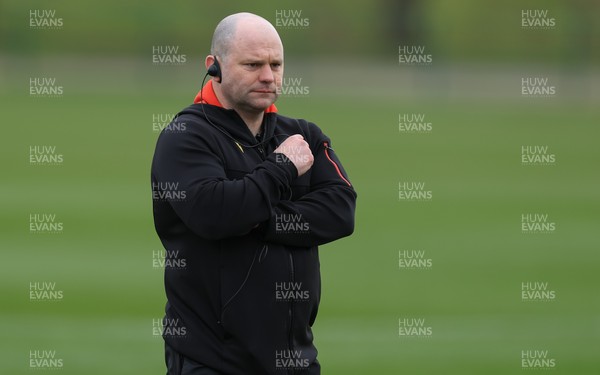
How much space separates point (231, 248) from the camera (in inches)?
179

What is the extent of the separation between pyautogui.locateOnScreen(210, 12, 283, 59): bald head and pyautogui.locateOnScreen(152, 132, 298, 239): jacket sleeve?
0.38 meters

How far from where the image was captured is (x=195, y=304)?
4539 millimetres

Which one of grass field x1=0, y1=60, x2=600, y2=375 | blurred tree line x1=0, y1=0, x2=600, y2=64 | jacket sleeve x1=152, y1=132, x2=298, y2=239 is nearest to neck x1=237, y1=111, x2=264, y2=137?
jacket sleeve x1=152, y1=132, x2=298, y2=239

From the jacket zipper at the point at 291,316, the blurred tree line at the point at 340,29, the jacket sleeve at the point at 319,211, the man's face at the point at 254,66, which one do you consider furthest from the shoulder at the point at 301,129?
the blurred tree line at the point at 340,29

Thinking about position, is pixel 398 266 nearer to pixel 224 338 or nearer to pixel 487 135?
pixel 224 338

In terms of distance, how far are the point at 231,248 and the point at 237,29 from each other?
0.84 metres

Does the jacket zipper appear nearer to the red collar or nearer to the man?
the man

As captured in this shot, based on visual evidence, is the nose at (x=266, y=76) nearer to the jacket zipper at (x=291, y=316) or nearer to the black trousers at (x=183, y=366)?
the jacket zipper at (x=291, y=316)

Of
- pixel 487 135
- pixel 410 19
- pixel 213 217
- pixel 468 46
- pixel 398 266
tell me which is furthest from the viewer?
pixel 410 19

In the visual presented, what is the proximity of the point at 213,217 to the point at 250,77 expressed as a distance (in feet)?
1.89

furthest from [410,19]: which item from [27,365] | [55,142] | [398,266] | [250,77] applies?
[250,77]

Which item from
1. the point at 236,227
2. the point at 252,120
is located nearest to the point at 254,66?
the point at 252,120

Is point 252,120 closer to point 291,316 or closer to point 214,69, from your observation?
point 214,69

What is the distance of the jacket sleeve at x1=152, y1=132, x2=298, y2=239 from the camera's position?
14.4 feet
